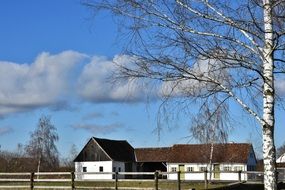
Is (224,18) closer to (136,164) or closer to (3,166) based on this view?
(3,166)

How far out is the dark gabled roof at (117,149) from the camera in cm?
7900

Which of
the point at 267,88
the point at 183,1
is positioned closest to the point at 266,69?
the point at 267,88

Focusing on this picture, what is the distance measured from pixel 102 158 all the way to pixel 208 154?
58.4ft

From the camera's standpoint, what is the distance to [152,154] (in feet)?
265

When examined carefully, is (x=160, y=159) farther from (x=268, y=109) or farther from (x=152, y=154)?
(x=268, y=109)

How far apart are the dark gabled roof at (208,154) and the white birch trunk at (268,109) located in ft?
182

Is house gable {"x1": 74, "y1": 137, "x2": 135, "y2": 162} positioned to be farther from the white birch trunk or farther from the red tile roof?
the white birch trunk

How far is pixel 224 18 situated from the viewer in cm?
988

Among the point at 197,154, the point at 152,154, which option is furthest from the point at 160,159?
the point at 197,154

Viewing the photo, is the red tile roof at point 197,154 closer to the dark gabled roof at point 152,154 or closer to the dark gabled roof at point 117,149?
the dark gabled roof at point 152,154

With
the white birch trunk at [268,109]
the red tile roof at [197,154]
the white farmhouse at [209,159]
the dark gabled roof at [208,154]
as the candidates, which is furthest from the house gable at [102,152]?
the white birch trunk at [268,109]

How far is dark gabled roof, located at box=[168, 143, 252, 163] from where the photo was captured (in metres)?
67.2

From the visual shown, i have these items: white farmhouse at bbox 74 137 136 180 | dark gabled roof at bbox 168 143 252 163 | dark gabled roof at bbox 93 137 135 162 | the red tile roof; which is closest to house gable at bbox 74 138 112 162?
white farmhouse at bbox 74 137 136 180

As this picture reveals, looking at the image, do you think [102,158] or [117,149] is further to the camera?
[117,149]
